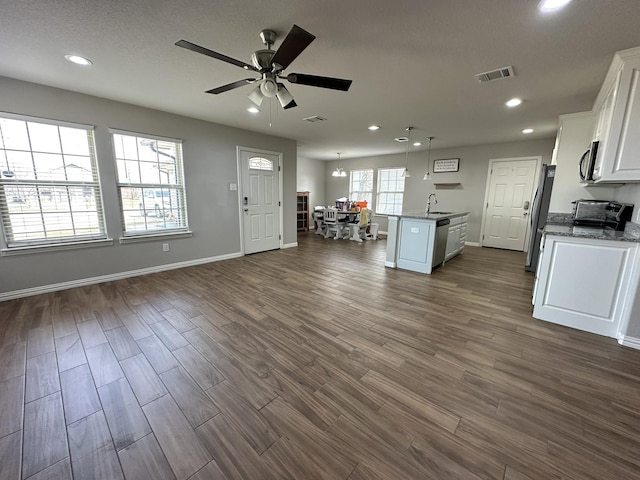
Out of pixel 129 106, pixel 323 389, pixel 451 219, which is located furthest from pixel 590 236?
pixel 129 106

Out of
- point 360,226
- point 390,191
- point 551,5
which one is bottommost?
point 360,226

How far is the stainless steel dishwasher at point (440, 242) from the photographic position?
417cm

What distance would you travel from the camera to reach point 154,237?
13.3ft

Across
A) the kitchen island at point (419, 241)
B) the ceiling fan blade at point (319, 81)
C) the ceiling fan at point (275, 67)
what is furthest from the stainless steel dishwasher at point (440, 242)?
the ceiling fan at point (275, 67)

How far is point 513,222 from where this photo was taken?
5.93 m

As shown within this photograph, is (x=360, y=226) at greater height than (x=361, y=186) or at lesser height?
lesser

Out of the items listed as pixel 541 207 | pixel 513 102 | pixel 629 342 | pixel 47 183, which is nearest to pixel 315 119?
pixel 513 102

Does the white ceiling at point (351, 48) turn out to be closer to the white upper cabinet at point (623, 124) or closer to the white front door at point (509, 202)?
the white upper cabinet at point (623, 124)

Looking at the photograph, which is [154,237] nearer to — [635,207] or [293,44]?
[293,44]

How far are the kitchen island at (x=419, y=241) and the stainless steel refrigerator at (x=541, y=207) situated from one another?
1.22 metres

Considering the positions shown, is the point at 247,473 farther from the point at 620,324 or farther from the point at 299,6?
the point at 620,324

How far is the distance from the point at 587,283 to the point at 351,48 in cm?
315

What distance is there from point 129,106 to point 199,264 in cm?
264

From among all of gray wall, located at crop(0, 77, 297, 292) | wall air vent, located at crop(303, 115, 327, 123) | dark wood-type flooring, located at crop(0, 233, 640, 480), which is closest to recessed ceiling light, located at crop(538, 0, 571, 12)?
dark wood-type flooring, located at crop(0, 233, 640, 480)
